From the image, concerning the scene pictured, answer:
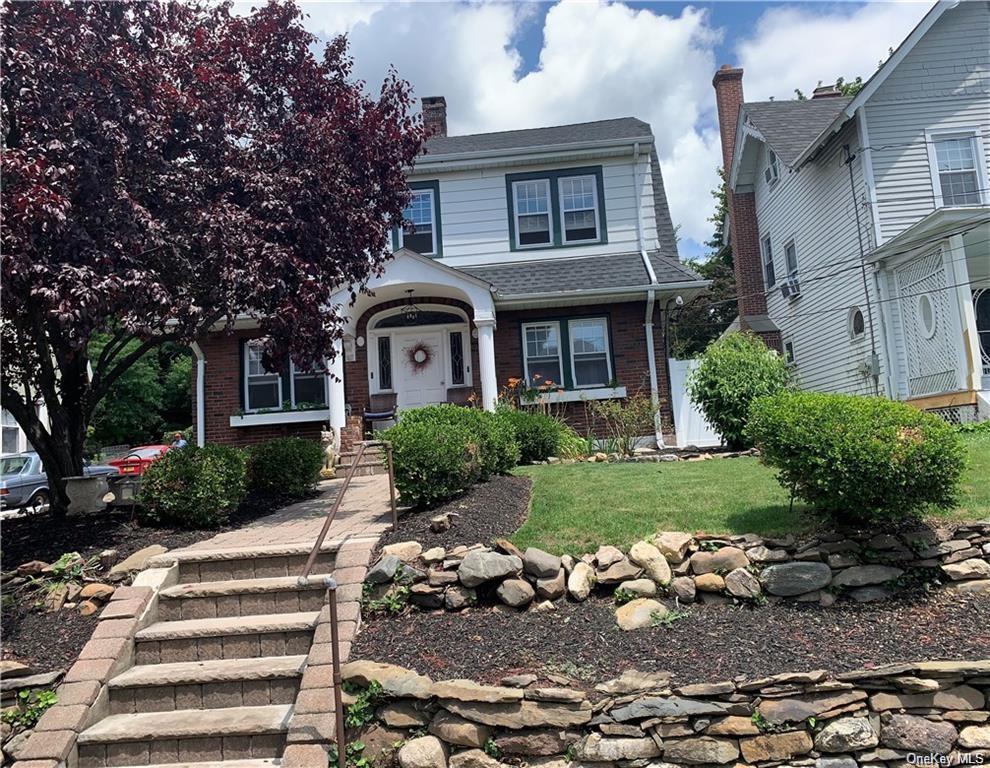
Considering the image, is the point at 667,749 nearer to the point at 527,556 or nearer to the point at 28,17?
the point at 527,556

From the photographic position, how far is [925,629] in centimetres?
432

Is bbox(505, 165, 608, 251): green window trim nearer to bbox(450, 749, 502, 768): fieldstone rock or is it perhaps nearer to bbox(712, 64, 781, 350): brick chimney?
bbox(712, 64, 781, 350): brick chimney

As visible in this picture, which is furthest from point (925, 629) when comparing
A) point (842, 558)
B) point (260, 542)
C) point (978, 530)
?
point (260, 542)

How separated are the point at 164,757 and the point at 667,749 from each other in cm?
284

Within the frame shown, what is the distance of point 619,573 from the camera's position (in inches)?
192

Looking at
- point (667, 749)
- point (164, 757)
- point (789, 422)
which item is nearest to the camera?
point (667, 749)

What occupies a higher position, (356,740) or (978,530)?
(978,530)

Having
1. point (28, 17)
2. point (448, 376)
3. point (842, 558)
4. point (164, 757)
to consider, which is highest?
point (28, 17)

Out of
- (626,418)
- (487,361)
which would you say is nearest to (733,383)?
(626,418)

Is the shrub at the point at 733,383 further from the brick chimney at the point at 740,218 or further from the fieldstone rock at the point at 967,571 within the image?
the brick chimney at the point at 740,218

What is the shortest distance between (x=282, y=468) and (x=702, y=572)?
572cm

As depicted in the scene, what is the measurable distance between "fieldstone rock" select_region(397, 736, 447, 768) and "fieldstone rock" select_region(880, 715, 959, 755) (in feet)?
7.75

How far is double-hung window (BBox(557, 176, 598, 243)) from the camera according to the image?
14.6 metres

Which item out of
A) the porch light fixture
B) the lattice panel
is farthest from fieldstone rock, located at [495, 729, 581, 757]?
the lattice panel
